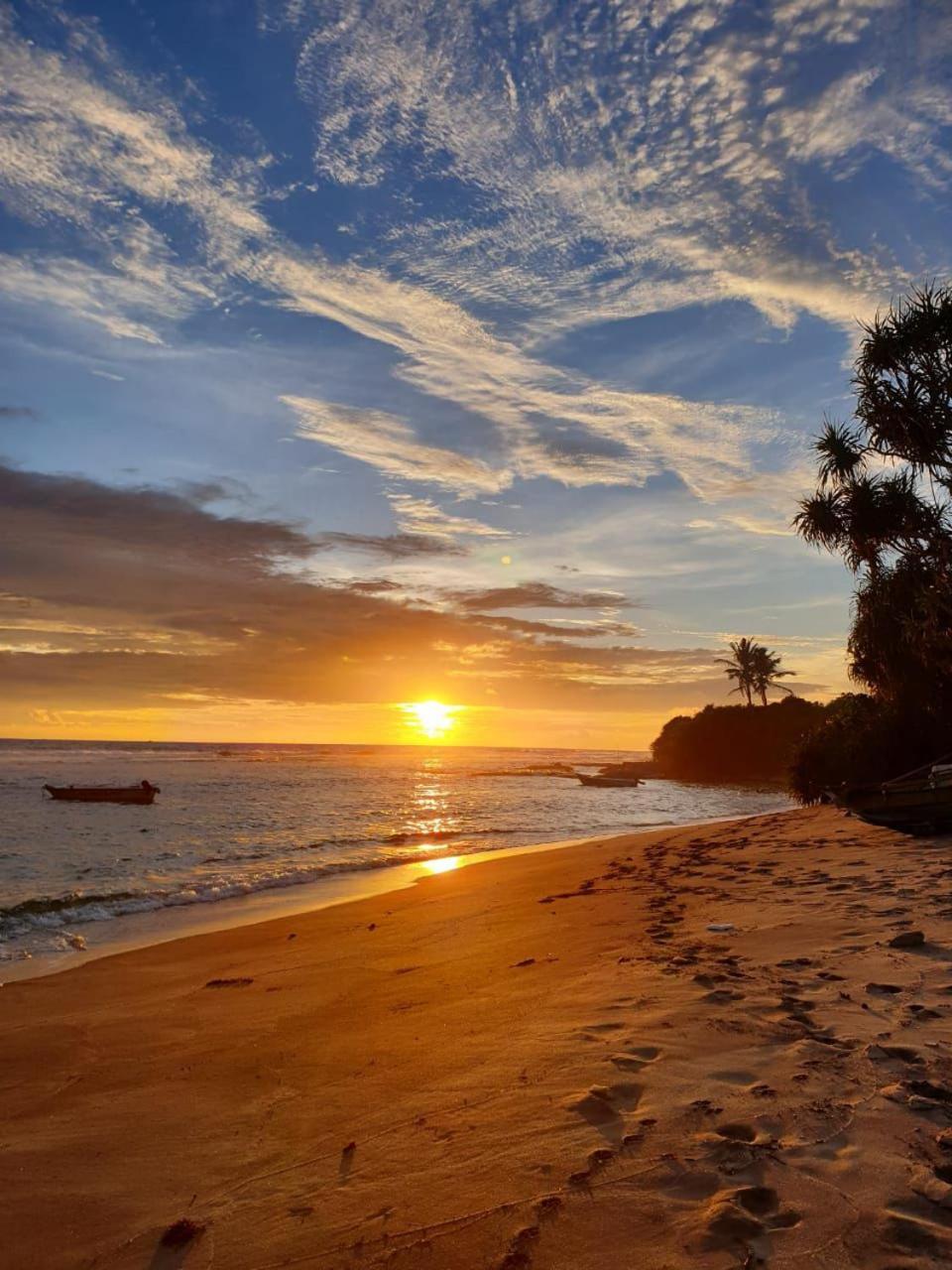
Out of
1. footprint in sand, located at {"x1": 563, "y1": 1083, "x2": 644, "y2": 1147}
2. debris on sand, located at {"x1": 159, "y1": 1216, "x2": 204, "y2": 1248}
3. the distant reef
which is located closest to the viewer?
debris on sand, located at {"x1": 159, "y1": 1216, "x2": 204, "y2": 1248}

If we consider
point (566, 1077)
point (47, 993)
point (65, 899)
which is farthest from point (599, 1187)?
point (65, 899)

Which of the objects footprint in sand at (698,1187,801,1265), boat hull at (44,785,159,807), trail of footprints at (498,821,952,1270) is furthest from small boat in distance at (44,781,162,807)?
footprint in sand at (698,1187,801,1265)

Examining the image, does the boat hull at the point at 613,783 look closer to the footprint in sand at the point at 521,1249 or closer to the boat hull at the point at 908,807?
the boat hull at the point at 908,807

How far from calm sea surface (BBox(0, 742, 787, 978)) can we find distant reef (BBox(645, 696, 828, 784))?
17942 mm

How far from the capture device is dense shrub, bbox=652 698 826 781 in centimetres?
7300

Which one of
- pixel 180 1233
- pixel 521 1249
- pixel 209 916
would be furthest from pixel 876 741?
pixel 180 1233

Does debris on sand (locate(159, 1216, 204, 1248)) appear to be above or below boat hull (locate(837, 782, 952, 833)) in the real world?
below

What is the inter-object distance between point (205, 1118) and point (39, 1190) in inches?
39.7

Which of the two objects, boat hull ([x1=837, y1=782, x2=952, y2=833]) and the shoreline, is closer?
the shoreline

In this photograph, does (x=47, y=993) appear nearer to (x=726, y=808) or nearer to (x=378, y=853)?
(x=378, y=853)

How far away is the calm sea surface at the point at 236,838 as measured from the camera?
581 inches

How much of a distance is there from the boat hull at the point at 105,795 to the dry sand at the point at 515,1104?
121ft

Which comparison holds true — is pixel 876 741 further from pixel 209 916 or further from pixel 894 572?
pixel 209 916

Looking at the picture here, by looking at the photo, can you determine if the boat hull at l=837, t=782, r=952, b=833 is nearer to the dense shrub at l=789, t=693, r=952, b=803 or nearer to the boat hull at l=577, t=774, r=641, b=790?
the dense shrub at l=789, t=693, r=952, b=803
